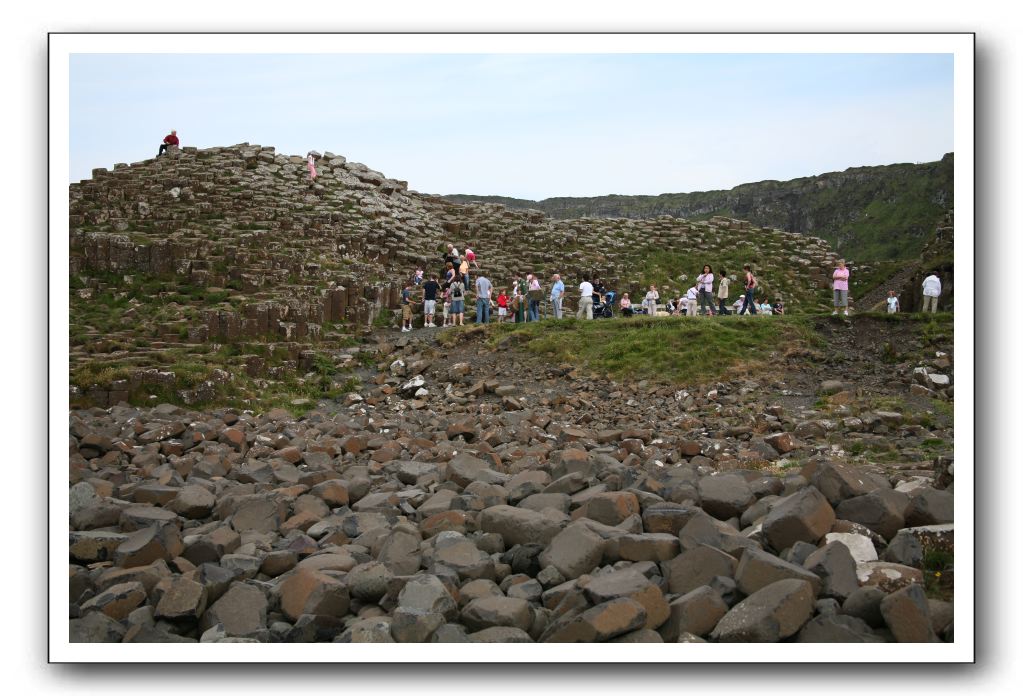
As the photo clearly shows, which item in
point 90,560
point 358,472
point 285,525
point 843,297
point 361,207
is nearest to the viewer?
point 90,560

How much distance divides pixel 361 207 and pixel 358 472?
23.4 metres

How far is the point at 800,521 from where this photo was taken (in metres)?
5.98

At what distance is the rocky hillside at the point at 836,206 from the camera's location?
5000 cm

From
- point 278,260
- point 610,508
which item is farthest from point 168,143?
point 610,508

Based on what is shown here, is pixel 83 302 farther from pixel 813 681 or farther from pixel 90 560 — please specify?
pixel 813 681

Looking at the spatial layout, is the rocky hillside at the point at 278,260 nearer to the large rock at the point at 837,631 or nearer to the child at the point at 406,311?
the child at the point at 406,311

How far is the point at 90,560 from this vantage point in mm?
6754

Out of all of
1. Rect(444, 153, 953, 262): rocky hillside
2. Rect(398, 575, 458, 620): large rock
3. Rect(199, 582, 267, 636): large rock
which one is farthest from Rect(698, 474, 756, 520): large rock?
Rect(444, 153, 953, 262): rocky hillside

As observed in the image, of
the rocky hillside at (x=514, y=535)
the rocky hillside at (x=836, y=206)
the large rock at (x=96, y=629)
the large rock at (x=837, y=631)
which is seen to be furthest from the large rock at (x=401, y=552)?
the rocky hillside at (x=836, y=206)

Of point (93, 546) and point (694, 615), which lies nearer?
point (694, 615)

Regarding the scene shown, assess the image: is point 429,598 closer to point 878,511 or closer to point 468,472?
point 468,472

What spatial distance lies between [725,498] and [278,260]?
762 inches

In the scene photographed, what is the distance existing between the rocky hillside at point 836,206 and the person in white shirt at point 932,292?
25943 mm

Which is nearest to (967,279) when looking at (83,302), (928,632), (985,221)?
(985,221)
